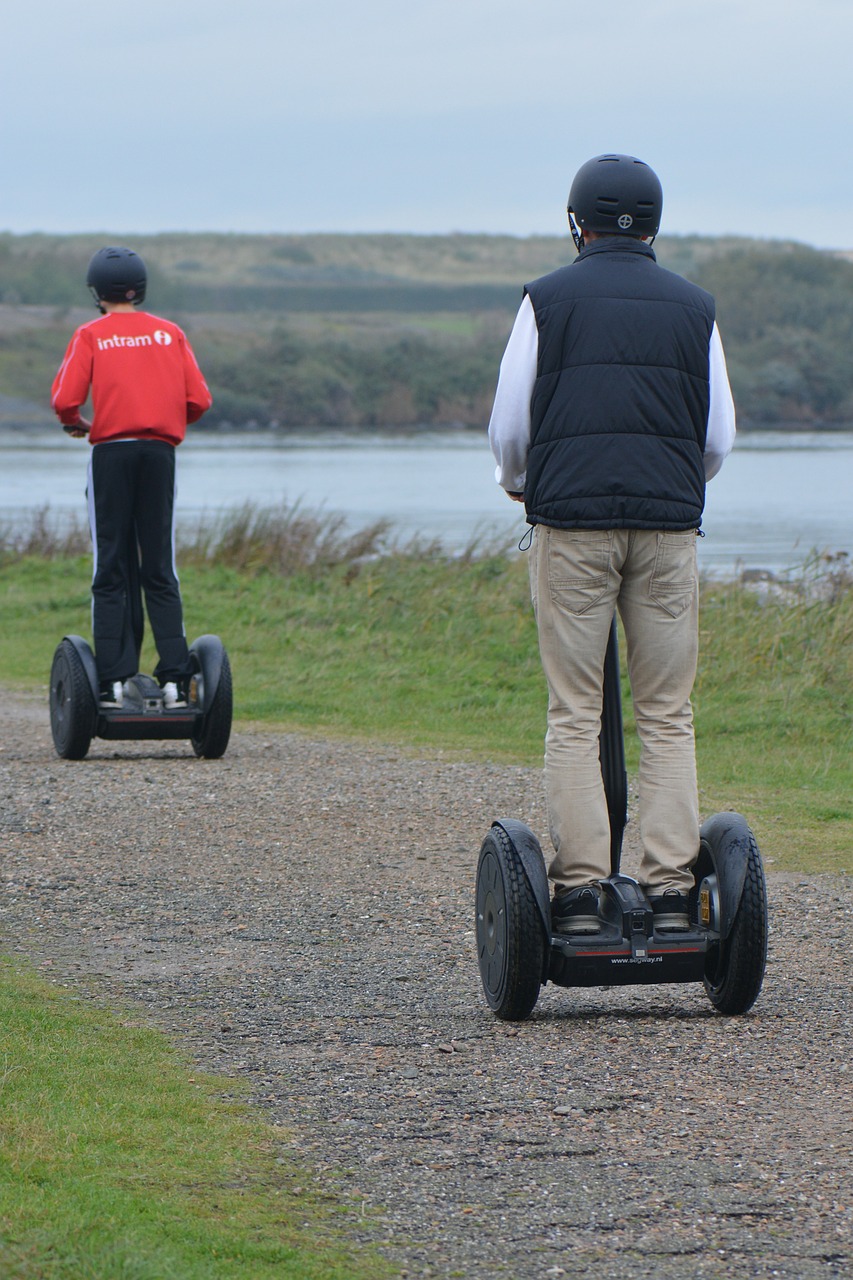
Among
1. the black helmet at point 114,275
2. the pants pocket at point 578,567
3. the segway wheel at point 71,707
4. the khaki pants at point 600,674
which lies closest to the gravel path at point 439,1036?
the khaki pants at point 600,674

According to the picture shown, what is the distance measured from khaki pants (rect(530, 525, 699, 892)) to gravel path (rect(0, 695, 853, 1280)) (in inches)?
17.8

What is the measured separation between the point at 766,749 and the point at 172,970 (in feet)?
17.6

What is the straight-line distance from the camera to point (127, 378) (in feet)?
26.4

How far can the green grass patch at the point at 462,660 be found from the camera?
8938 millimetres

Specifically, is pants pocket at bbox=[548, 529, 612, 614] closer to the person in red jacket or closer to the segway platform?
the person in red jacket

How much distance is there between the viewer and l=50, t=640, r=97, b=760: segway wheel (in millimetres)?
8273

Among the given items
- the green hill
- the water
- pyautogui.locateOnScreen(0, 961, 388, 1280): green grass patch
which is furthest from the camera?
the green hill

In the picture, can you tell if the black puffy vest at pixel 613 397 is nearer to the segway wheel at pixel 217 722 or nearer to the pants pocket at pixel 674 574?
the pants pocket at pixel 674 574

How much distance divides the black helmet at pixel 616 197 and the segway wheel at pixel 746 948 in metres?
1.51

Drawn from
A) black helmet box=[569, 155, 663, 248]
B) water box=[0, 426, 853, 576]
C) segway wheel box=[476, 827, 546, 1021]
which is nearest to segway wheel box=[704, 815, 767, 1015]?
segway wheel box=[476, 827, 546, 1021]

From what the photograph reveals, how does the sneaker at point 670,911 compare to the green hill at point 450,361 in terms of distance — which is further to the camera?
the green hill at point 450,361

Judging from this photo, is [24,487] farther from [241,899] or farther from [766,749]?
[241,899]

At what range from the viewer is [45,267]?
4104 inches

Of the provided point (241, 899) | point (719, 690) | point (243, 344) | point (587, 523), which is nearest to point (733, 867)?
point (587, 523)
